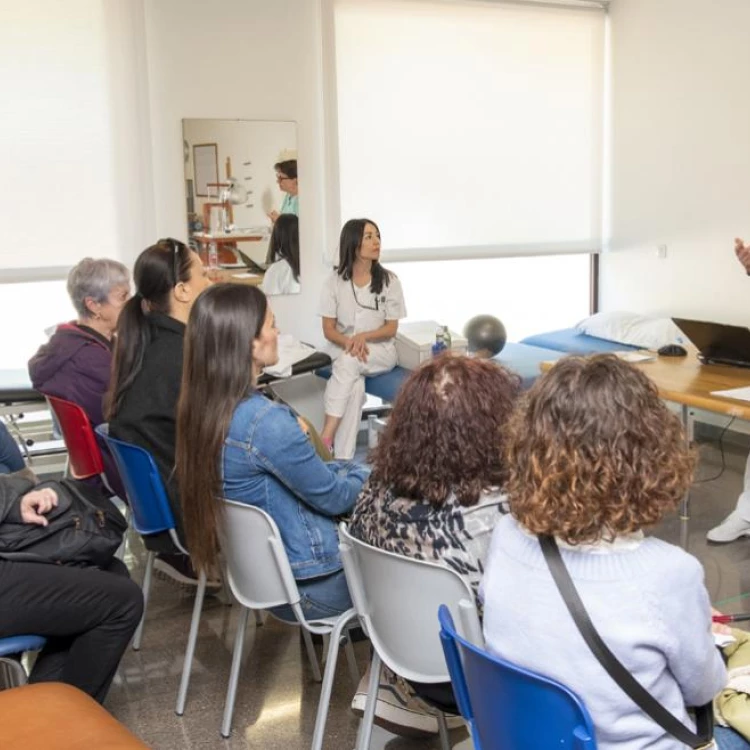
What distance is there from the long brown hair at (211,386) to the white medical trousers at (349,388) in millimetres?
2960

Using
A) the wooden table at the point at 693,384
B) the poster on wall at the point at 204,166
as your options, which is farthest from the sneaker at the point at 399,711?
the poster on wall at the point at 204,166

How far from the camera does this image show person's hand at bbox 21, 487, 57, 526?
90.7 inches

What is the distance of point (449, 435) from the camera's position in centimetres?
196

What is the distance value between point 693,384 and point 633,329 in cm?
231

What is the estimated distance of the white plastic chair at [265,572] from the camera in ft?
7.47

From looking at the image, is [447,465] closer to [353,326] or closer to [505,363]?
[505,363]

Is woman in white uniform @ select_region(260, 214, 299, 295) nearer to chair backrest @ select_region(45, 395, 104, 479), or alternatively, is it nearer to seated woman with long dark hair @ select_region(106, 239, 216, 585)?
chair backrest @ select_region(45, 395, 104, 479)

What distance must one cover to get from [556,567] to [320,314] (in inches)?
160

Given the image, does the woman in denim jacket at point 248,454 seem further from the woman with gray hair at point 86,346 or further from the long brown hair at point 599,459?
the woman with gray hair at point 86,346

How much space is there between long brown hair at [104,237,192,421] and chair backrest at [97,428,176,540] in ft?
0.61

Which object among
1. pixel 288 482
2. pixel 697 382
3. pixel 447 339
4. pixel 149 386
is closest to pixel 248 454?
pixel 288 482

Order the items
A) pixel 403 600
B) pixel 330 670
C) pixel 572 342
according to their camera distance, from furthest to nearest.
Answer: pixel 572 342
pixel 330 670
pixel 403 600

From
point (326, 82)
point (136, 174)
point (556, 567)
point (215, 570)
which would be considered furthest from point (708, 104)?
point (556, 567)

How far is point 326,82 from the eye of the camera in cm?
568
